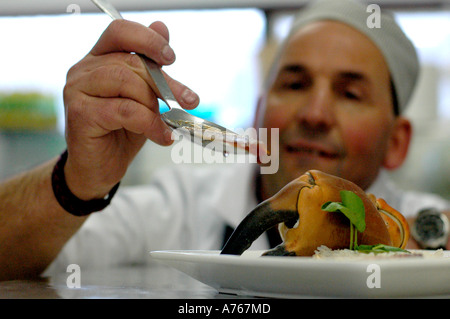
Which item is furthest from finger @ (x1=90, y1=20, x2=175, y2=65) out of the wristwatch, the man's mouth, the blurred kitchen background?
the blurred kitchen background

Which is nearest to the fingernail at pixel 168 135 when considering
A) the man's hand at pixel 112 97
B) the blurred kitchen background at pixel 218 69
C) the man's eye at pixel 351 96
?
the man's hand at pixel 112 97

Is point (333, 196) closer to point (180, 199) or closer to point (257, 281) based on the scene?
point (257, 281)

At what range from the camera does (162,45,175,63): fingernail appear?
22.6 inches

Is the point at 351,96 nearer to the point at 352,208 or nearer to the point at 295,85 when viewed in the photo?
the point at 295,85

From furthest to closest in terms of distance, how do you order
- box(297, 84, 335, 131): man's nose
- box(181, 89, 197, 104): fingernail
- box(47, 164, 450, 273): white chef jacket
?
1. box(47, 164, 450, 273): white chef jacket
2. box(297, 84, 335, 131): man's nose
3. box(181, 89, 197, 104): fingernail

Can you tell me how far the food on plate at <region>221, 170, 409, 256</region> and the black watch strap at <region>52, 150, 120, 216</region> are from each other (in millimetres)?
330

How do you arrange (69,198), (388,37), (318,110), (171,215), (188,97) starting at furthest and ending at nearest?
(171,215) → (388,37) → (318,110) → (69,198) → (188,97)

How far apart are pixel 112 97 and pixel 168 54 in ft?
0.29

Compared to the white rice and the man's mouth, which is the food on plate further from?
the man's mouth

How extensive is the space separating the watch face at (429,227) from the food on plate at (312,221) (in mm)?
381

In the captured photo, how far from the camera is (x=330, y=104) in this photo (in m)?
Result: 0.85

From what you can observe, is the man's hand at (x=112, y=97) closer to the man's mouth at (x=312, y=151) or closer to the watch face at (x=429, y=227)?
the man's mouth at (x=312, y=151)

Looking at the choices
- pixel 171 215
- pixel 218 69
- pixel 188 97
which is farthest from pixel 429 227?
pixel 218 69

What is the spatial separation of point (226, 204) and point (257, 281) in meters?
0.85
